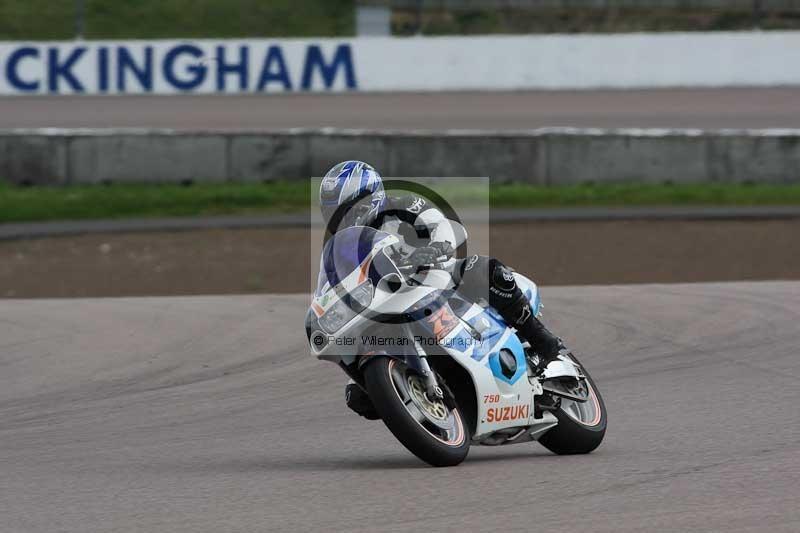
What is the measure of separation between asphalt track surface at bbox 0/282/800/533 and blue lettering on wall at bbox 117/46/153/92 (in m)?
12.1

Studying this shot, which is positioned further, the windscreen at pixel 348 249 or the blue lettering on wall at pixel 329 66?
the blue lettering on wall at pixel 329 66

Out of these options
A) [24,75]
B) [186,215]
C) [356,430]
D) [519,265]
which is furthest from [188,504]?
[24,75]

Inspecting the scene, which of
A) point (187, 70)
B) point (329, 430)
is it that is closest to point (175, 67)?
point (187, 70)

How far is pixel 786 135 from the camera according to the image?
1866 cm

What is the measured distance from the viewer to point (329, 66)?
23.7 metres

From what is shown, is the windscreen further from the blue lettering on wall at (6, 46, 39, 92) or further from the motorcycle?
the blue lettering on wall at (6, 46, 39, 92)

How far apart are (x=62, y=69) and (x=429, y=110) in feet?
21.2

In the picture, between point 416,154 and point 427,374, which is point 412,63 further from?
point 427,374

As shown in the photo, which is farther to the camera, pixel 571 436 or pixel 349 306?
pixel 571 436

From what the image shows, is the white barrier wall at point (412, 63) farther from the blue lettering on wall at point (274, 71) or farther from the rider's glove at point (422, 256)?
the rider's glove at point (422, 256)

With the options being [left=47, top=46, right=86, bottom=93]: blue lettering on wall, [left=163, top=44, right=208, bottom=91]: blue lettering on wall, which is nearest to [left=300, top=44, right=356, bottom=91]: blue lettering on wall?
[left=163, top=44, right=208, bottom=91]: blue lettering on wall

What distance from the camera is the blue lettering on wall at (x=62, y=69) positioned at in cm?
2295

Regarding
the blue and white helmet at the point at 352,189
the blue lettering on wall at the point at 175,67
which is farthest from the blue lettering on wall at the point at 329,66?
the blue and white helmet at the point at 352,189

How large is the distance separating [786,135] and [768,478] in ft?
46.2
